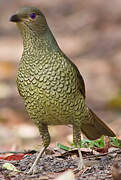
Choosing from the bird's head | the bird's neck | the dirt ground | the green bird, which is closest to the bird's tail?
the dirt ground

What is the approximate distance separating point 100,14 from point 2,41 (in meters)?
3.38

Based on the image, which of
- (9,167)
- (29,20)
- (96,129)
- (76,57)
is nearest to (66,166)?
(9,167)

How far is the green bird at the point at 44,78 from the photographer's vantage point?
484 cm

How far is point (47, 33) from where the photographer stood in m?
5.07

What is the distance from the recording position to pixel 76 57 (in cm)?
1450

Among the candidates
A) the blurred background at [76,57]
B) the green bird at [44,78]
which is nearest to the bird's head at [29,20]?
the green bird at [44,78]

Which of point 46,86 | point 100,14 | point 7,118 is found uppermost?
point 100,14

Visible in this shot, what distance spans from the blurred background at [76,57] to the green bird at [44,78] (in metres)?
2.32

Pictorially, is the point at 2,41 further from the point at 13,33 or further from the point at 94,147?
the point at 94,147

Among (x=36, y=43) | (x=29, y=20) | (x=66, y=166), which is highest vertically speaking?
(x=29, y=20)

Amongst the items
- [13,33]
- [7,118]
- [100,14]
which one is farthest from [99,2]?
[7,118]

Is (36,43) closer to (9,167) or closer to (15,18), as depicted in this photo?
(15,18)

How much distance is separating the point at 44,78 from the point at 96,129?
1307mm

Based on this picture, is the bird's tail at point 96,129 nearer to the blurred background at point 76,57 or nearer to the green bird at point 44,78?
the green bird at point 44,78
